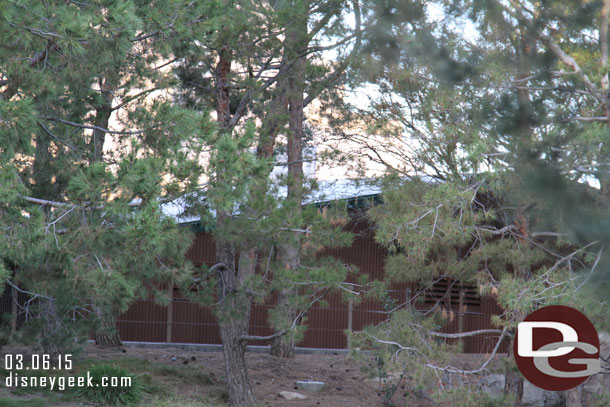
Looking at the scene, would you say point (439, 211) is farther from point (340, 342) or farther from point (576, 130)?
point (340, 342)

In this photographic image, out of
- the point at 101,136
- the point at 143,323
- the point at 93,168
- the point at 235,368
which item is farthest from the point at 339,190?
the point at 143,323

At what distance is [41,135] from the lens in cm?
904

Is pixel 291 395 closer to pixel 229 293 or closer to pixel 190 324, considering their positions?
pixel 229 293

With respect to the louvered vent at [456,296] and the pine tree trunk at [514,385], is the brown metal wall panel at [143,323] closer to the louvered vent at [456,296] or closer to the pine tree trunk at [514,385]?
the louvered vent at [456,296]

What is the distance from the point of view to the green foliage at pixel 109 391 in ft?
32.4

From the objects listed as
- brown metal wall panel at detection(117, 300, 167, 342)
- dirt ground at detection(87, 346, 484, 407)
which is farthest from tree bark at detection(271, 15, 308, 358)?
brown metal wall panel at detection(117, 300, 167, 342)

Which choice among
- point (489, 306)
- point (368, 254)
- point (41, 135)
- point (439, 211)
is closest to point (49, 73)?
point (41, 135)

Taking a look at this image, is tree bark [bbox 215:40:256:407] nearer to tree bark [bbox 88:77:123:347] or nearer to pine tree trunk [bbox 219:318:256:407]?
pine tree trunk [bbox 219:318:256:407]

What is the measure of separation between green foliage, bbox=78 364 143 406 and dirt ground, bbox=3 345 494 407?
1.03m

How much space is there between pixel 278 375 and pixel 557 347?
5.11 m

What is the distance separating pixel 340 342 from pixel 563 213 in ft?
37.2

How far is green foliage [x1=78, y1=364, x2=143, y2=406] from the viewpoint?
32.4 feet

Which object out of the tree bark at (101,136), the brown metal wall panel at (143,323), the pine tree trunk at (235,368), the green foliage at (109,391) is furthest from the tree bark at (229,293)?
the brown metal wall panel at (143,323)

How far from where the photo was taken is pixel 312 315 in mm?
15492
